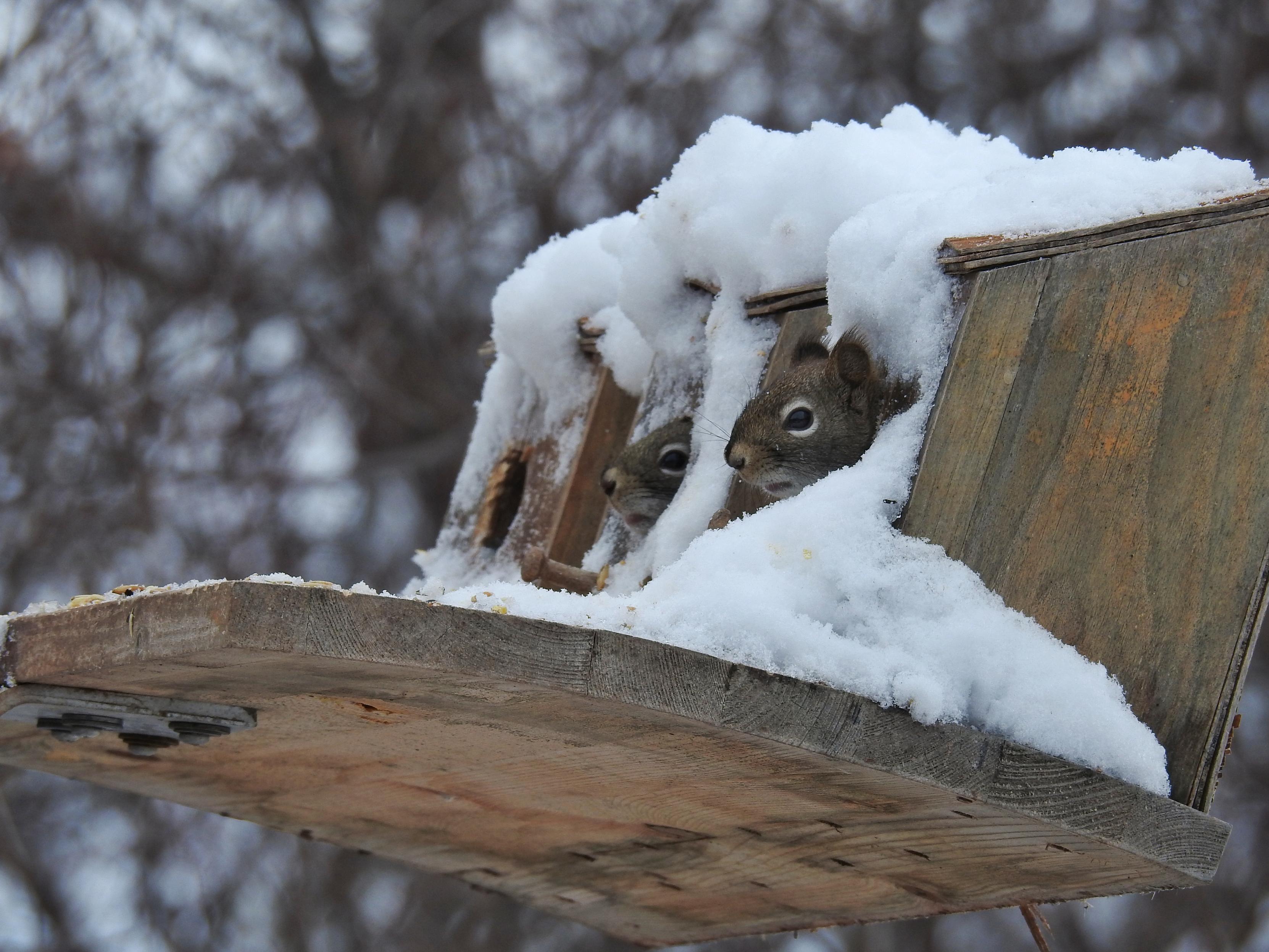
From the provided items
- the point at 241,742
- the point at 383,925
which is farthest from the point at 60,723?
the point at 383,925

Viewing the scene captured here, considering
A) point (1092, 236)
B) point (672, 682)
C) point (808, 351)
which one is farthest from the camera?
point (808, 351)

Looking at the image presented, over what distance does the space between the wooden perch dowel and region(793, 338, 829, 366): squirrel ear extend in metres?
0.53

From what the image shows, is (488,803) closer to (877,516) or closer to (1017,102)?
(877,516)

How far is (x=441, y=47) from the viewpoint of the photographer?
8.02 m

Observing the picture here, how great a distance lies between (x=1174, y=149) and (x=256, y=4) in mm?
4345

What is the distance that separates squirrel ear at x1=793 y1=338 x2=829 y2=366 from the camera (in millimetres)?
2590

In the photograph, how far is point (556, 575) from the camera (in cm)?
277

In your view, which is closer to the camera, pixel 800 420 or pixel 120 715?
pixel 120 715

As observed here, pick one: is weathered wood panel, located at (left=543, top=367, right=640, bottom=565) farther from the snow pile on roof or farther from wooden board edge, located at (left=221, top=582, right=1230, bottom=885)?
wooden board edge, located at (left=221, top=582, right=1230, bottom=885)

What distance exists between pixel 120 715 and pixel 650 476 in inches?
43.4

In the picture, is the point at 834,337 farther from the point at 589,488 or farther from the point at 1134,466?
the point at 589,488

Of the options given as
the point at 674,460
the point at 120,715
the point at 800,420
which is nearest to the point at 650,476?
the point at 674,460

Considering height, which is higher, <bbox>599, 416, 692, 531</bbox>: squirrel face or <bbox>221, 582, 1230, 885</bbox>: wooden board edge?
<bbox>599, 416, 692, 531</bbox>: squirrel face

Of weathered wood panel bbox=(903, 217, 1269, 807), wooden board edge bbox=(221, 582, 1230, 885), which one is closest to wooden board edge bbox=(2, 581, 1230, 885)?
wooden board edge bbox=(221, 582, 1230, 885)
